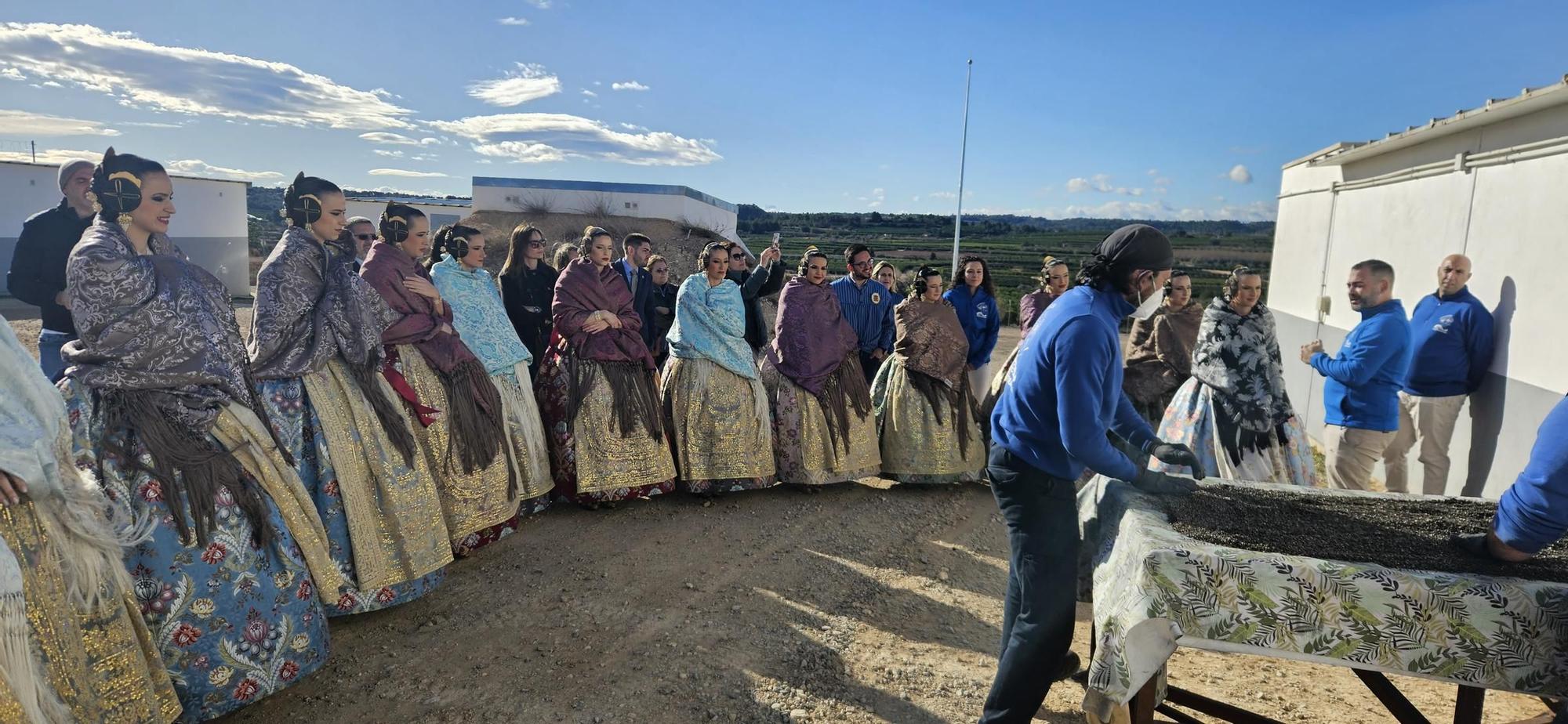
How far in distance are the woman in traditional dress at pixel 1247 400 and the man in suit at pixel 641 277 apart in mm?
4010

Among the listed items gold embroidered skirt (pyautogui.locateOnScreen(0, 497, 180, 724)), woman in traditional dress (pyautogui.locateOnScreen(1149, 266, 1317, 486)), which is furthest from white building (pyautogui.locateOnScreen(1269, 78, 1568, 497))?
gold embroidered skirt (pyautogui.locateOnScreen(0, 497, 180, 724))

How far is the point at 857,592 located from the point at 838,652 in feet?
2.15

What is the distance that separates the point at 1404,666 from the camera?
204 cm

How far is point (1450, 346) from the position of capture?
5289 mm

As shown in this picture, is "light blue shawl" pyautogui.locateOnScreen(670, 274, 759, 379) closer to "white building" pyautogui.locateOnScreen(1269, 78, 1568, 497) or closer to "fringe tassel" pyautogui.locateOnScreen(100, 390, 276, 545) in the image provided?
"fringe tassel" pyautogui.locateOnScreen(100, 390, 276, 545)

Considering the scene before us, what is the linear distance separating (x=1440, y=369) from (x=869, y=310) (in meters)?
3.94

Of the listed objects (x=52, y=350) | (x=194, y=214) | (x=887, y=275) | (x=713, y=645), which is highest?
(x=194, y=214)

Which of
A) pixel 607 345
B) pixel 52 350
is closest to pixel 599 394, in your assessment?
pixel 607 345

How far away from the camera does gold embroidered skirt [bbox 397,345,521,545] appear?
4137 millimetres

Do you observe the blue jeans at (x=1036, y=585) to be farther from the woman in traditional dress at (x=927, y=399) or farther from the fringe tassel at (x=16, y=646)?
the woman in traditional dress at (x=927, y=399)

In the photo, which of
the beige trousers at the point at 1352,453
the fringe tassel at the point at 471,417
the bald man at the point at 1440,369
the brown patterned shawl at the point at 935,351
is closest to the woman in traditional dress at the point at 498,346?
the fringe tassel at the point at 471,417

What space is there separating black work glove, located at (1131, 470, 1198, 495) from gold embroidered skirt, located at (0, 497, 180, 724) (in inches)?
122

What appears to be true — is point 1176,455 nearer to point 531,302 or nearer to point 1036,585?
point 1036,585

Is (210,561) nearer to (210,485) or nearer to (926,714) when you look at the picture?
(210,485)
